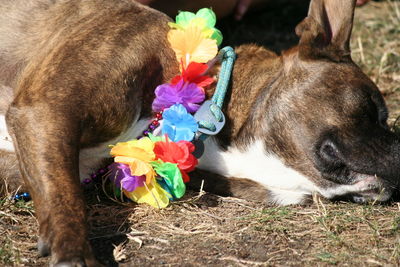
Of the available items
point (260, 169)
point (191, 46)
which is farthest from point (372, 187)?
point (191, 46)

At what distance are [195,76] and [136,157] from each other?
2.00ft

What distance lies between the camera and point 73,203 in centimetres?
326

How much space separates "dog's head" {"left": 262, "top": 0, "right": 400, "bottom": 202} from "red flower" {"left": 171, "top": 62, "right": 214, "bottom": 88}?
0.42 metres

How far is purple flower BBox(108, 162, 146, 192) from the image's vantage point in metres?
3.76

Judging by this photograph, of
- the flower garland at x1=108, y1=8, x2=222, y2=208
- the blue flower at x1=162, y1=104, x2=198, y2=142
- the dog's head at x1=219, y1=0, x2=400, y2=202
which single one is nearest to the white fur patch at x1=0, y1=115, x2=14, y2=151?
the flower garland at x1=108, y1=8, x2=222, y2=208

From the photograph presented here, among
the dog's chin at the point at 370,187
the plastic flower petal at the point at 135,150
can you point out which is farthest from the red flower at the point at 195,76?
the dog's chin at the point at 370,187

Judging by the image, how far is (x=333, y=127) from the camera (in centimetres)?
379

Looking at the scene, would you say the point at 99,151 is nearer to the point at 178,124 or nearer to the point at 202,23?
the point at 178,124

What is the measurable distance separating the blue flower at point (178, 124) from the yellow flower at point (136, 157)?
0.16 metres

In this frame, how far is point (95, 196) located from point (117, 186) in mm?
225

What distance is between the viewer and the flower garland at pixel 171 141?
372 cm

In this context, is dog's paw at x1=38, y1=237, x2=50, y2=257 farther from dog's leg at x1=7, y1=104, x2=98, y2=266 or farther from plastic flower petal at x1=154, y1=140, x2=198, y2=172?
plastic flower petal at x1=154, y1=140, x2=198, y2=172

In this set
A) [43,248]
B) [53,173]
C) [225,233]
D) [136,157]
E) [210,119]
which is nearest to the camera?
[43,248]

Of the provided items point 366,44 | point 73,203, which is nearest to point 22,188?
point 73,203
